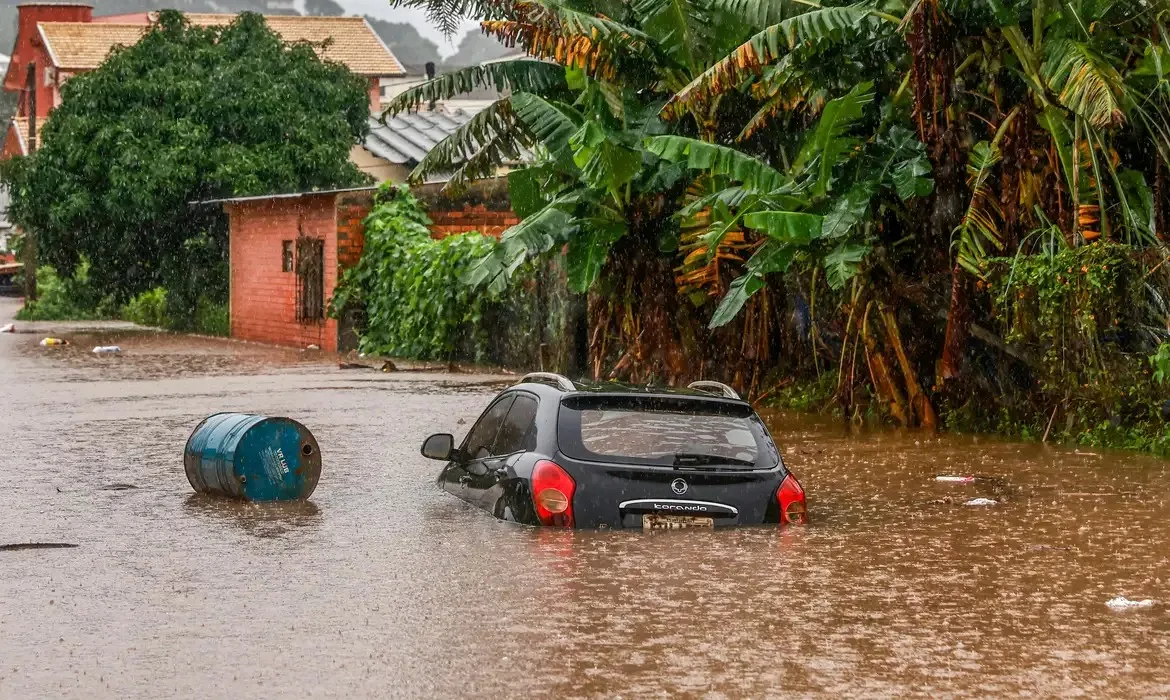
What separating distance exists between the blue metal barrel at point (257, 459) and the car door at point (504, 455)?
1719 mm

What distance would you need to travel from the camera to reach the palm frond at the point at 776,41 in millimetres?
17641

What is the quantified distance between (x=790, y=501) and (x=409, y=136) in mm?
39427

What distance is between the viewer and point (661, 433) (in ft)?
35.7

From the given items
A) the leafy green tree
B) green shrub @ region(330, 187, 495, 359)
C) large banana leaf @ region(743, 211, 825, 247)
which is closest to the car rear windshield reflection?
large banana leaf @ region(743, 211, 825, 247)

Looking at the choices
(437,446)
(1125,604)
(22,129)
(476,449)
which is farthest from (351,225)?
(22,129)

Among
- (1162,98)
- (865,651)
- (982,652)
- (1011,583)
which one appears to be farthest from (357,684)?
(1162,98)

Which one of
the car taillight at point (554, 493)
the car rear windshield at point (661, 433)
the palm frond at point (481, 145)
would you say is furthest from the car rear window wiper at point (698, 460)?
the palm frond at point (481, 145)

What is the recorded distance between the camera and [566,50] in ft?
66.9

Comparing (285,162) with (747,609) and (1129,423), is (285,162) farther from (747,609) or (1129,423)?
(747,609)

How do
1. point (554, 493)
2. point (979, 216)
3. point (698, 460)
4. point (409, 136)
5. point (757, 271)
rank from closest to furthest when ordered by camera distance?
point (554, 493), point (698, 460), point (979, 216), point (757, 271), point (409, 136)

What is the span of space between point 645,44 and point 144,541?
11143mm

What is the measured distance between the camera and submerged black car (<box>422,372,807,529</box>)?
10.7 m

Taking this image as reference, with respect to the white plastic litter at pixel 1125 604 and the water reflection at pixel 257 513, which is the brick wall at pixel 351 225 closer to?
the water reflection at pixel 257 513

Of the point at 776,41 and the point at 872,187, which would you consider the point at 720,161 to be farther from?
the point at 872,187
